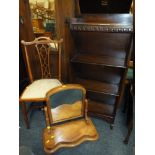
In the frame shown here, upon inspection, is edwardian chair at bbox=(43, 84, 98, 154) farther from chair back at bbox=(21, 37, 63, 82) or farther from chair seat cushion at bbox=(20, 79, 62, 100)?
chair back at bbox=(21, 37, 63, 82)

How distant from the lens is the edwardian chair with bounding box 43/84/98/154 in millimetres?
1246

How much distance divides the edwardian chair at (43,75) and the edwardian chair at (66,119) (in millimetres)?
426

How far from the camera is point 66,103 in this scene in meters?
1.31

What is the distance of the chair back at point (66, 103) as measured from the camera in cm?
123

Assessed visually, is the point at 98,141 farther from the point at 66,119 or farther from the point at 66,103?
the point at 66,103

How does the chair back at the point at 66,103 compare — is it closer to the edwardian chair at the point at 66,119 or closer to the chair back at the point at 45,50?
the edwardian chair at the point at 66,119

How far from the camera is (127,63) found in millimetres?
1578

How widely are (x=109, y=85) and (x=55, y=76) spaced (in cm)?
75

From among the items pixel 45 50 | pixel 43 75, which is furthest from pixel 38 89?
pixel 45 50

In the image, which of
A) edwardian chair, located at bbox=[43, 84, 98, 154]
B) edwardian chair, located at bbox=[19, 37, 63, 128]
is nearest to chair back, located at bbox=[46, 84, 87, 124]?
edwardian chair, located at bbox=[43, 84, 98, 154]

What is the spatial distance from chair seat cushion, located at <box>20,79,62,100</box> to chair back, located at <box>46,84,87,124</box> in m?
0.45

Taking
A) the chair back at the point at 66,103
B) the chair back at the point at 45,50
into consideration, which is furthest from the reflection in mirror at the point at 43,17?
the chair back at the point at 66,103

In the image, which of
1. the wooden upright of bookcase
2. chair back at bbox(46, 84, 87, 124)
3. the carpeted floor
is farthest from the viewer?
the carpeted floor
